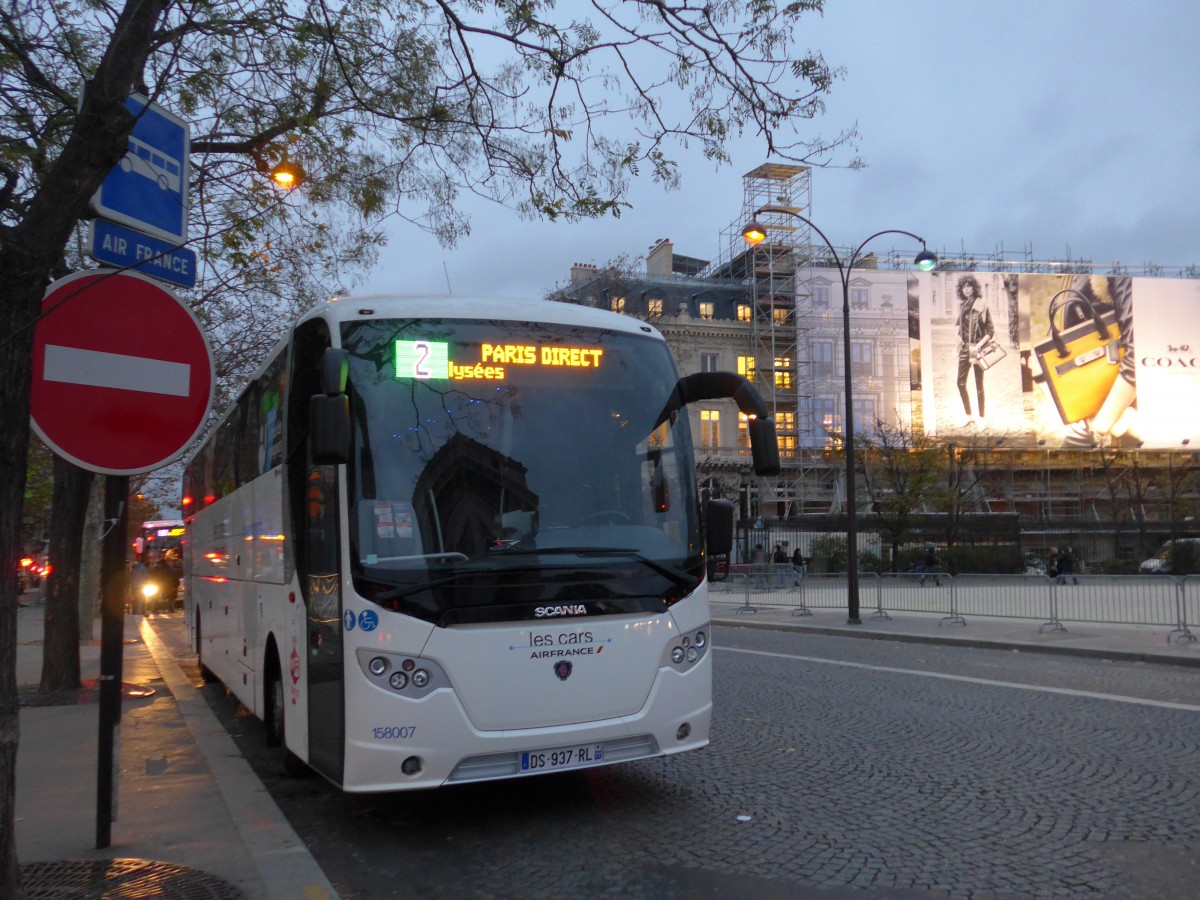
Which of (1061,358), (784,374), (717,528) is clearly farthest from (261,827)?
(1061,358)

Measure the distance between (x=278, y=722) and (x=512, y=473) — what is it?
10.7 feet

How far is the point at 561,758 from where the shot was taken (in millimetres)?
5922

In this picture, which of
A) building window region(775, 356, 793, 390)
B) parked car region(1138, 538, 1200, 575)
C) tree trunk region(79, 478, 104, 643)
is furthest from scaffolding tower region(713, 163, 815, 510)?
tree trunk region(79, 478, 104, 643)

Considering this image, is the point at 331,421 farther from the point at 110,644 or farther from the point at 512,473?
the point at 110,644

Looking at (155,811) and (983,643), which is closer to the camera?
(155,811)

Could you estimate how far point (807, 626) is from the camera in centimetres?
2102

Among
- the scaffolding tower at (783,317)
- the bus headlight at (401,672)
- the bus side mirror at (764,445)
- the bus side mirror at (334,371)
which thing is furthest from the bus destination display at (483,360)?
the scaffolding tower at (783,317)

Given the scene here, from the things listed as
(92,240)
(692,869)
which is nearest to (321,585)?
(92,240)

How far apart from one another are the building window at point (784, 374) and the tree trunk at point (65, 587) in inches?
1965

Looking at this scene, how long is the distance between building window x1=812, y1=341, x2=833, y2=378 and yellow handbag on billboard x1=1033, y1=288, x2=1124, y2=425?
12.7m

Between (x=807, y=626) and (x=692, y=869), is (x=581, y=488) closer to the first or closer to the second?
(x=692, y=869)

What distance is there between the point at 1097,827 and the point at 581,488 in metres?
3.52

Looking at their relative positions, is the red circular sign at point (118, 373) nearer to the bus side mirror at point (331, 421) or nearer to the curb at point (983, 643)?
the bus side mirror at point (331, 421)

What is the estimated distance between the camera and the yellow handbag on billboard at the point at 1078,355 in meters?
59.6
